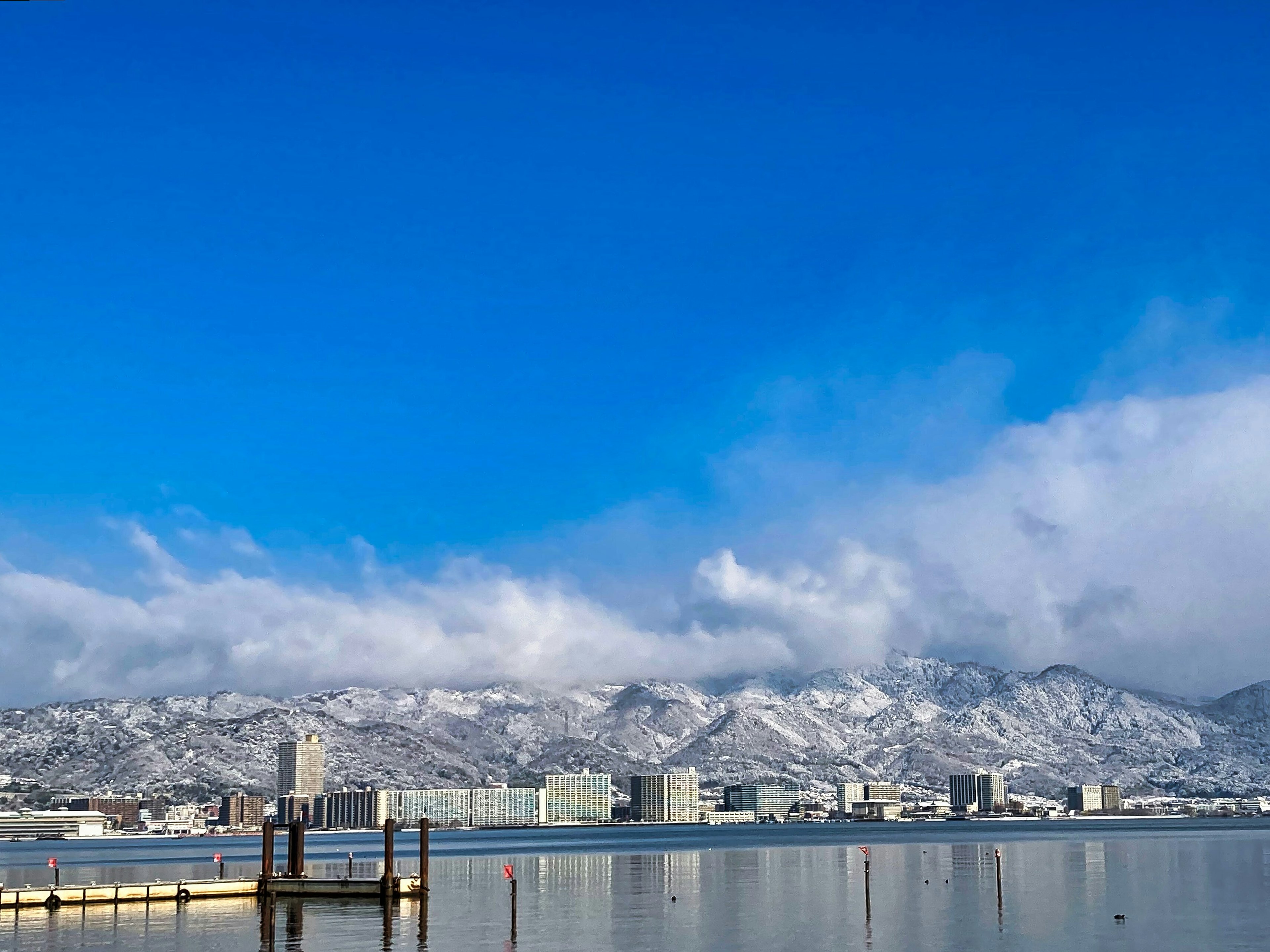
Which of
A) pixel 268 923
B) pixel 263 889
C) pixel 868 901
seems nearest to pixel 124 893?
pixel 263 889

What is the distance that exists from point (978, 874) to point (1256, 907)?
4587cm

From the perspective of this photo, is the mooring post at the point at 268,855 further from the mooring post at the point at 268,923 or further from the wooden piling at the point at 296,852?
the mooring post at the point at 268,923

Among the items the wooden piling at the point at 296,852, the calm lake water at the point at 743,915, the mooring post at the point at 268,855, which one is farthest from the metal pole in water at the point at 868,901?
the mooring post at the point at 268,855

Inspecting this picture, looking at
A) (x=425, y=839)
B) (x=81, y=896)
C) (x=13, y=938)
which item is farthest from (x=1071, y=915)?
(x=81, y=896)

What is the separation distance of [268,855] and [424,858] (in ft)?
48.2

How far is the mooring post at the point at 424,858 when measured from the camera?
11375cm

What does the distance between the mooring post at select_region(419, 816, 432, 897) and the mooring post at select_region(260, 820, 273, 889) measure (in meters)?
13.1

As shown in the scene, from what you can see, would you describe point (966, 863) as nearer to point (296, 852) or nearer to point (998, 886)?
point (998, 886)

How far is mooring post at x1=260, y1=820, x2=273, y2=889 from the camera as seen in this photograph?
119 m

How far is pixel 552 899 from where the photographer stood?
11556cm

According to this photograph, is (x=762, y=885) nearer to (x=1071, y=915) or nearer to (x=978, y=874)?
→ (x=978, y=874)

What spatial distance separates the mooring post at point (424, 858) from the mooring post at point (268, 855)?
43.0ft

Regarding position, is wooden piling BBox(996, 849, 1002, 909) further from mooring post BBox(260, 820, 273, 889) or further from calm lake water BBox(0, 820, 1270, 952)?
mooring post BBox(260, 820, 273, 889)

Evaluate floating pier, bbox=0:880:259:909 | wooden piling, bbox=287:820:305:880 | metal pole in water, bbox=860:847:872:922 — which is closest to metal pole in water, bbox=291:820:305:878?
wooden piling, bbox=287:820:305:880
